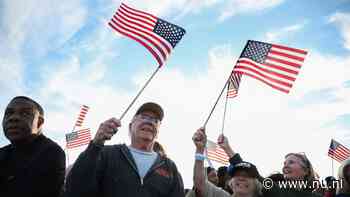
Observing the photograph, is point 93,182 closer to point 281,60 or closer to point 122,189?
point 122,189

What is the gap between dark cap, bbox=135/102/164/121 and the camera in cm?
416

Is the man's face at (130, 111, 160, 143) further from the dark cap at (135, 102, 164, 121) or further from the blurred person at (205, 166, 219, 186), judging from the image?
the blurred person at (205, 166, 219, 186)

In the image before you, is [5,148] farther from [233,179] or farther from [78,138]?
[78,138]

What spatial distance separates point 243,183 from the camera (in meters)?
5.07

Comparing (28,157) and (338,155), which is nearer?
(28,157)

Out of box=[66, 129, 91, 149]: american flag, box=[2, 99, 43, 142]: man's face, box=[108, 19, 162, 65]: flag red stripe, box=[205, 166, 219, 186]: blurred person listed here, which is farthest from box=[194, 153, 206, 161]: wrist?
box=[66, 129, 91, 149]: american flag

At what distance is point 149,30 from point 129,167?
10.3 ft

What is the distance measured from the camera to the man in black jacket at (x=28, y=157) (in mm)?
3395

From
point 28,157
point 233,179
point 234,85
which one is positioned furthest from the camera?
point 234,85

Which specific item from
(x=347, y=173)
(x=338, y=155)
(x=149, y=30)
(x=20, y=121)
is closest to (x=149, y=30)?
(x=149, y=30)

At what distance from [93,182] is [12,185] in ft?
2.60

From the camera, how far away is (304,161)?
225 inches

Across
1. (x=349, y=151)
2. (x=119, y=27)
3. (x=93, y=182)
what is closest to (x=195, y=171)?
(x=93, y=182)

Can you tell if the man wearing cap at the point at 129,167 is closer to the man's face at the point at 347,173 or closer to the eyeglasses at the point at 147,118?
the eyeglasses at the point at 147,118
